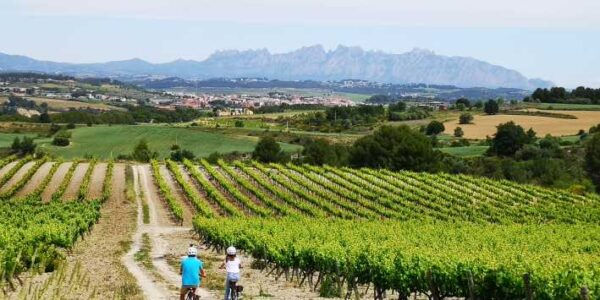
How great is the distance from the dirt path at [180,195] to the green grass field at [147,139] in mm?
32540

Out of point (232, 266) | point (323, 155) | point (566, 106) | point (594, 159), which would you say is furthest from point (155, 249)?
point (566, 106)

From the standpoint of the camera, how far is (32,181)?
2825 inches

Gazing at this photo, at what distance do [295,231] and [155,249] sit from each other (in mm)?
7501

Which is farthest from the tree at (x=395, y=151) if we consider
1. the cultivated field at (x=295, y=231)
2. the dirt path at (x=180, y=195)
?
the dirt path at (x=180, y=195)

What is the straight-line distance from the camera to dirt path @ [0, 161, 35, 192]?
68875mm

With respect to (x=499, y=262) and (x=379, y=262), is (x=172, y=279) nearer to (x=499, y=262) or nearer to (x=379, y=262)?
(x=379, y=262)

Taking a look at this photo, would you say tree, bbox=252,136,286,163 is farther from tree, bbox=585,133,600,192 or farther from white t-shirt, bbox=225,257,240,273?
white t-shirt, bbox=225,257,240,273

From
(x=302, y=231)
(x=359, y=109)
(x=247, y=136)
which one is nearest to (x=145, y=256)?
(x=302, y=231)

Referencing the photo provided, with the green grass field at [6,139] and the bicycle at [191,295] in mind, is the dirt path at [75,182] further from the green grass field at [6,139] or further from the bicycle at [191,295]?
the bicycle at [191,295]

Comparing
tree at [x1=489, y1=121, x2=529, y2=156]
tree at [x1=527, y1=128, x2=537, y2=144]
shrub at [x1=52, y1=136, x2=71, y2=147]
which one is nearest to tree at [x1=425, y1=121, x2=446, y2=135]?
tree at [x1=527, y1=128, x2=537, y2=144]

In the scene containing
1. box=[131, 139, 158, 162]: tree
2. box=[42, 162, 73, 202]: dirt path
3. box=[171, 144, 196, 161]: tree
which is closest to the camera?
box=[42, 162, 73, 202]: dirt path

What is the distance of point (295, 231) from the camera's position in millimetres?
37562

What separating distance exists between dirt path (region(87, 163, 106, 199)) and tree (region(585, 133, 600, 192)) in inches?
2295

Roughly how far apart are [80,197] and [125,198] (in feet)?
11.8
